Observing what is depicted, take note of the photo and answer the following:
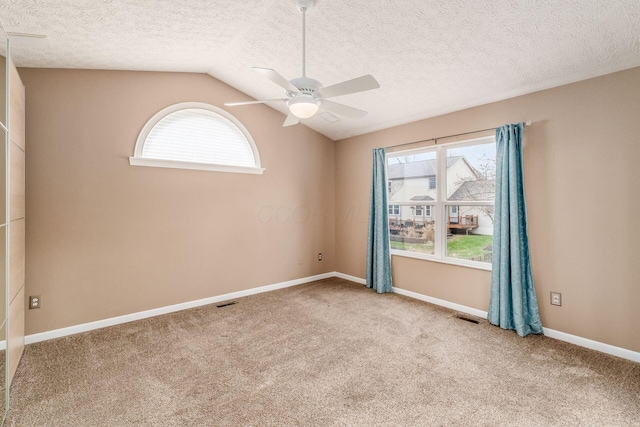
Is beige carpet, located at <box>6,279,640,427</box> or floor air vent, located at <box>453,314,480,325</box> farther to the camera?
floor air vent, located at <box>453,314,480,325</box>

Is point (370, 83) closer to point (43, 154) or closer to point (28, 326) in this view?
point (43, 154)

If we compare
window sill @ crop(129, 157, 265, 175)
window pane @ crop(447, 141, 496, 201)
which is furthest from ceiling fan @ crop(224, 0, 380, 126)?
window pane @ crop(447, 141, 496, 201)

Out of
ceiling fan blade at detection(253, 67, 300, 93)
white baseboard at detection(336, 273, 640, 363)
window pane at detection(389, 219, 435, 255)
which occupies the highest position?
ceiling fan blade at detection(253, 67, 300, 93)

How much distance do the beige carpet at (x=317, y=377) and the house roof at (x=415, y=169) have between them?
6.23 feet

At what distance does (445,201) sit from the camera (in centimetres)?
384

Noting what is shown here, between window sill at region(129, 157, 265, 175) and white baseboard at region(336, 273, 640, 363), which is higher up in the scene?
window sill at region(129, 157, 265, 175)

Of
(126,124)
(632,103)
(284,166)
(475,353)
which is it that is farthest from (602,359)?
(126,124)

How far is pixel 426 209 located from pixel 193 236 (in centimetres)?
310

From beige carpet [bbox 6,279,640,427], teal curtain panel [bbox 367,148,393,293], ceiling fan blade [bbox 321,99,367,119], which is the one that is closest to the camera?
beige carpet [bbox 6,279,640,427]

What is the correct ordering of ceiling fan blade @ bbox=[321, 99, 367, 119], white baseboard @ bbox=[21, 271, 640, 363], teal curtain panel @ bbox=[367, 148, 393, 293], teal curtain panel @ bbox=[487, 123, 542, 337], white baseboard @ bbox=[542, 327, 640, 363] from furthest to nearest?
teal curtain panel @ bbox=[367, 148, 393, 293] → teal curtain panel @ bbox=[487, 123, 542, 337] → white baseboard @ bbox=[21, 271, 640, 363] → white baseboard @ bbox=[542, 327, 640, 363] → ceiling fan blade @ bbox=[321, 99, 367, 119]

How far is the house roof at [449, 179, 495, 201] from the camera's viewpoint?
3.42m

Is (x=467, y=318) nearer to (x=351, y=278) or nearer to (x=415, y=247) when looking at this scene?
(x=415, y=247)

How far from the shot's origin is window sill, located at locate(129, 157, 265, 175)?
3.31m

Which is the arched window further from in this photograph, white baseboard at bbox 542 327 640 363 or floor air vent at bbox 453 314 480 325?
white baseboard at bbox 542 327 640 363
